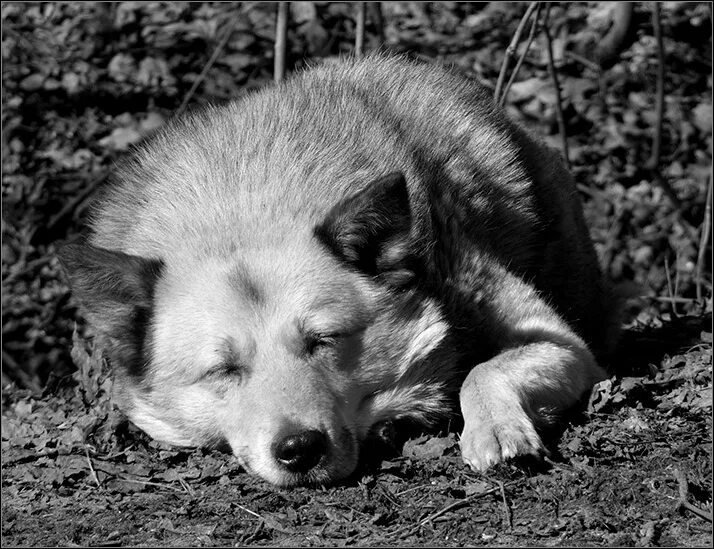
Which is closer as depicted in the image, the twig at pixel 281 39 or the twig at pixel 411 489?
the twig at pixel 411 489

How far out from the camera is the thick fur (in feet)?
12.6

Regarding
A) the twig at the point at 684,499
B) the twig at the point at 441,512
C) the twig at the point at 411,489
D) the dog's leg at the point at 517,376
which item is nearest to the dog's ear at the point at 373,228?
the dog's leg at the point at 517,376

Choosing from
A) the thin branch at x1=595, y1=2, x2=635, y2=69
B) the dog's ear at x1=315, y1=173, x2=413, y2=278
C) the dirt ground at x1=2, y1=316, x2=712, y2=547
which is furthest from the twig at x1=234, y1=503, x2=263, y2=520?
the thin branch at x1=595, y1=2, x2=635, y2=69

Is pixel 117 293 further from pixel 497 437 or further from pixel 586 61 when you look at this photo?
pixel 586 61

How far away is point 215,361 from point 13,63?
6.53m

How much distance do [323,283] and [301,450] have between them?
0.73m

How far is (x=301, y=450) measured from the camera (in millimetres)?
3598

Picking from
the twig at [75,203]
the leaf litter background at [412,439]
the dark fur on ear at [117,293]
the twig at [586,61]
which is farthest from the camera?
the twig at [586,61]

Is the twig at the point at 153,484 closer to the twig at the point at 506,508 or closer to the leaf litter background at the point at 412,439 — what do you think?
the leaf litter background at the point at 412,439

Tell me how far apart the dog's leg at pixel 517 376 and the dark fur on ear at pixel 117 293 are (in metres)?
1.40

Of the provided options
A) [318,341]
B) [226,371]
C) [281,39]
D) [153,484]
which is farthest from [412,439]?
[281,39]

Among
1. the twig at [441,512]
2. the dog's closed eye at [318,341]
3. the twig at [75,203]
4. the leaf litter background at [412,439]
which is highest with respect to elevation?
the dog's closed eye at [318,341]

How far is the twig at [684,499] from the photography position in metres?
3.18

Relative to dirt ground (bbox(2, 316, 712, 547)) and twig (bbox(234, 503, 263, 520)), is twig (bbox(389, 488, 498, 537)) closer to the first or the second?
dirt ground (bbox(2, 316, 712, 547))
